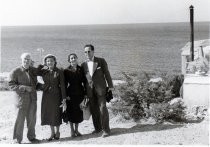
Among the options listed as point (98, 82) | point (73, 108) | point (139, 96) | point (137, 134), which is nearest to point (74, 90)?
point (73, 108)

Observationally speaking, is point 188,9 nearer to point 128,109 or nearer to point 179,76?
point 179,76

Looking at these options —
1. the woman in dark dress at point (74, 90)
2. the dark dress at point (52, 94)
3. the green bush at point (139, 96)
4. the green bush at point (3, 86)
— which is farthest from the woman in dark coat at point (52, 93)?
the green bush at point (3, 86)

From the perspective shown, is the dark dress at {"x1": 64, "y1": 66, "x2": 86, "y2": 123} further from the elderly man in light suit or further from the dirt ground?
the elderly man in light suit

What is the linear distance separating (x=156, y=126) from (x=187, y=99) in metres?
3.25

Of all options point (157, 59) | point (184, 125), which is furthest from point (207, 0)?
point (157, 59)

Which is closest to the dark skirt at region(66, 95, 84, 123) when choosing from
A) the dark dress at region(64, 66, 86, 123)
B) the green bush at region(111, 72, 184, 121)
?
the dark dress at region(64, 66, 86, 123)

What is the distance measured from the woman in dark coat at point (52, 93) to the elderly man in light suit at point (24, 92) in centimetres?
19

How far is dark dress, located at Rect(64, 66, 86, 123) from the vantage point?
21.2 feet

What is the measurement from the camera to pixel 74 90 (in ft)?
21.3

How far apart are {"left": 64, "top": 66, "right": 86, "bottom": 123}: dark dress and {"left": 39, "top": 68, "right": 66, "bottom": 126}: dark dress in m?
0.15

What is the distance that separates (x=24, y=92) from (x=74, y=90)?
873 mm

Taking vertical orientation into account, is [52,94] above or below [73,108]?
above

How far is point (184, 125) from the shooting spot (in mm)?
7230

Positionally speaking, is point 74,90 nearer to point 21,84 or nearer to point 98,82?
point 98,82
